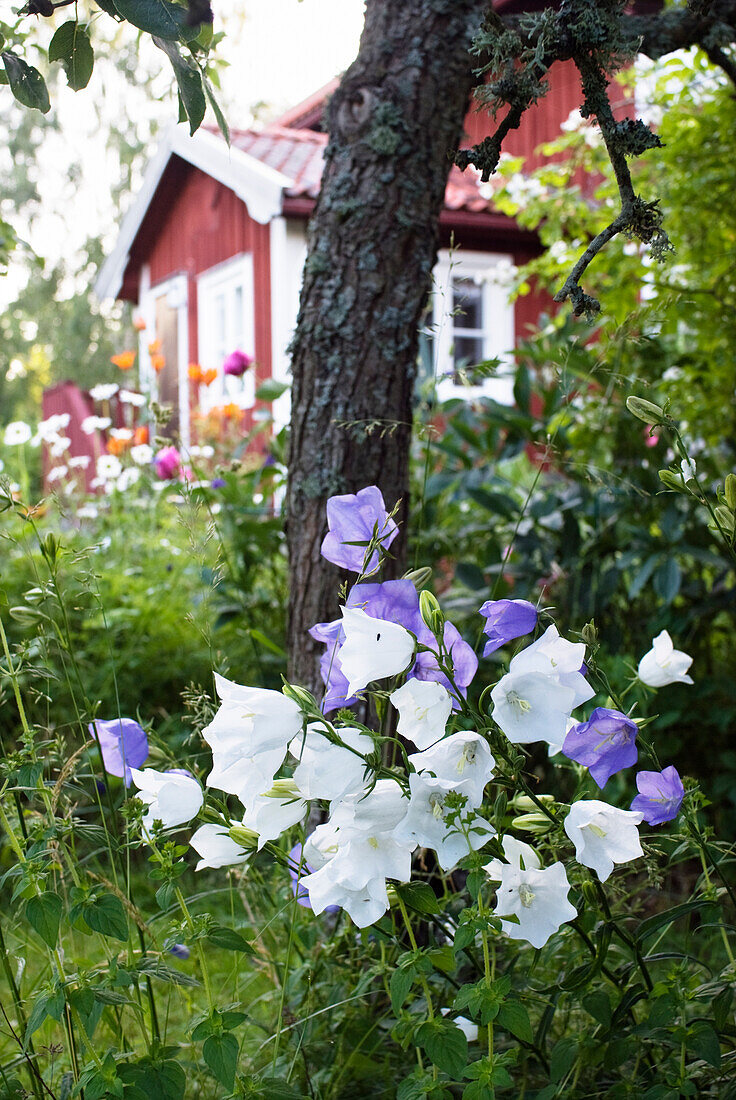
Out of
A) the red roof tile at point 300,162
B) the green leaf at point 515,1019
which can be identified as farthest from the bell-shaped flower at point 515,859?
the red roof tile at point 300,162

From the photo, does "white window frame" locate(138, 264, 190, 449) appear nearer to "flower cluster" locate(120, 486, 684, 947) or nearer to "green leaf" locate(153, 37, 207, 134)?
"green leaf" locate(153, 37, 207, 134)

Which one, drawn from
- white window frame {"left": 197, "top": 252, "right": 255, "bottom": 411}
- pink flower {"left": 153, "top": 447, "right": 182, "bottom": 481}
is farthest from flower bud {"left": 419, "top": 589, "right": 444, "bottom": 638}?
white window frame {"left": 197, "top": 252, "right": 255, "bottom": 411}

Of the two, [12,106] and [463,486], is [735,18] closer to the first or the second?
[463,486]

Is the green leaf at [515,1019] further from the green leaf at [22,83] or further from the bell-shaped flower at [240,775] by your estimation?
the green leaf at [22,83]

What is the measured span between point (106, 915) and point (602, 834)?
1.57ft

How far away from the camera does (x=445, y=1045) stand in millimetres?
890

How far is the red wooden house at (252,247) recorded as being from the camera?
8.14 metres

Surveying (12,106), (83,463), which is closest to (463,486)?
(83,463)

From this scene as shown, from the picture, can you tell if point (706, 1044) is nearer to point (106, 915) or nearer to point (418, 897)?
point (418, 897)

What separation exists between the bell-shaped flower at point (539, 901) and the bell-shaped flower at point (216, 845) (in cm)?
28

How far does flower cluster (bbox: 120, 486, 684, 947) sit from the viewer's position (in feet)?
2.68

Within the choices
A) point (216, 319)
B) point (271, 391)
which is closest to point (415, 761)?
point (271, 391)

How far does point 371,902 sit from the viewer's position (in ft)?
2.83

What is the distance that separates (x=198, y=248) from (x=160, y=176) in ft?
3.31
